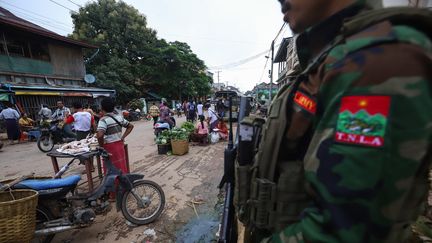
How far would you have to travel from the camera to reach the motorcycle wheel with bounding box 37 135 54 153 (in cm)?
747

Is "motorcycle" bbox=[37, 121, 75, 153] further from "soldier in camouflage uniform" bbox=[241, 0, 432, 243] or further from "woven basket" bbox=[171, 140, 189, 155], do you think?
"soldier in camouflage uniform" bbox=[241, 0, 432, 243]

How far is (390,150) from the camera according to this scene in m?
0.52

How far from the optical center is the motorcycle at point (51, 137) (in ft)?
24.6

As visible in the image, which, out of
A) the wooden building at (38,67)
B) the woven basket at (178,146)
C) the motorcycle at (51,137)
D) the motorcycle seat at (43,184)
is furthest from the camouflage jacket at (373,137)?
the wooden building at (38,67)

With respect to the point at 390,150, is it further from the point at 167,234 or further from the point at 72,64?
the point at 72,64

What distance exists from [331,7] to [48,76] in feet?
57.9

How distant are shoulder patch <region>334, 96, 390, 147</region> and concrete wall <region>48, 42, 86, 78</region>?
1833 cm

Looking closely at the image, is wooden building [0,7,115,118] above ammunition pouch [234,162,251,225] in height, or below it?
above

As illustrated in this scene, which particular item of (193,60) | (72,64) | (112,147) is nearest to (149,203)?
(112,147)

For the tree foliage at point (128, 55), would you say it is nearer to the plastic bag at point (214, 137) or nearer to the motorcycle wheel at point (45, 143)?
the motorcycle wheel at point (45, 143)

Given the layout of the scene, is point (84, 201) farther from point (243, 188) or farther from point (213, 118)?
point (213, 118)

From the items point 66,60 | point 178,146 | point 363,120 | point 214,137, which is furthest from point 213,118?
point 66,60

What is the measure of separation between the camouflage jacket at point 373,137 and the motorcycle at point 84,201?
3.00 metres

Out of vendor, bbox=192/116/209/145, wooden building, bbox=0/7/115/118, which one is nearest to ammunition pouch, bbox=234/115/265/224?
vendor, bbox=192/116/209/145
